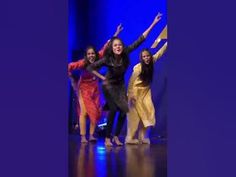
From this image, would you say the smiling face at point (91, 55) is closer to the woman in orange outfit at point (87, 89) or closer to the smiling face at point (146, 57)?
the woman in orange outfit at point (87, 89)

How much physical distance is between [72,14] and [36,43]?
16.8ft

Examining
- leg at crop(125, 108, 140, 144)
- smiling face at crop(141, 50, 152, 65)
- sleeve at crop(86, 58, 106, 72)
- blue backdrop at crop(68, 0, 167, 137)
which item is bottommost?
leg at crop(125, 108, 140, 144)

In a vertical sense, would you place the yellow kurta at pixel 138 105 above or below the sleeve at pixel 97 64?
below

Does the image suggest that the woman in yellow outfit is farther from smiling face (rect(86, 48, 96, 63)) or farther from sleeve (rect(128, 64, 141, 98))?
smiling face (rect(86, 48, 96, 63))

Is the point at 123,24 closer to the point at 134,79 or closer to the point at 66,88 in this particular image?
the point at 134,79

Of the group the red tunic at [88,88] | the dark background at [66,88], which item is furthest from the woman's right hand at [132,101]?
the dark background at [66,88]

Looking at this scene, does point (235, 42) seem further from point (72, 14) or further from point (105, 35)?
point (72, 14)

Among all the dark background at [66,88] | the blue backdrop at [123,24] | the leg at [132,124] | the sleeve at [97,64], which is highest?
the blue backdrop at [123,24]

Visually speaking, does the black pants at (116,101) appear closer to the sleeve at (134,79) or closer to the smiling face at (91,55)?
the sleeve at (134,79)

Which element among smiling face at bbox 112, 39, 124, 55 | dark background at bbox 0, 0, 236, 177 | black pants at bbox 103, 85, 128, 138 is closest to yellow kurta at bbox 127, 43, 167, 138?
black pants at bbox 103, 85, 128, 138

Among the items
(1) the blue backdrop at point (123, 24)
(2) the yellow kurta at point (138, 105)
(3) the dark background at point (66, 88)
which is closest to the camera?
(3) the dark background at point (66, 88)

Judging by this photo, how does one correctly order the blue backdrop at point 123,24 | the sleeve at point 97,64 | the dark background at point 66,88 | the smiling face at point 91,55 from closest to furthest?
the dark background at point 66,88 → the sleeve at point 97,64 → the smiling face at point 91,55 → the blue backdrop at point 123,24

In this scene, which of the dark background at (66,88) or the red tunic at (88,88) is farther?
the red tunic at (88,88)

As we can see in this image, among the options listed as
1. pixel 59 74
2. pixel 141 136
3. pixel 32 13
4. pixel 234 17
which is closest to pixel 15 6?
pixel 32 13
